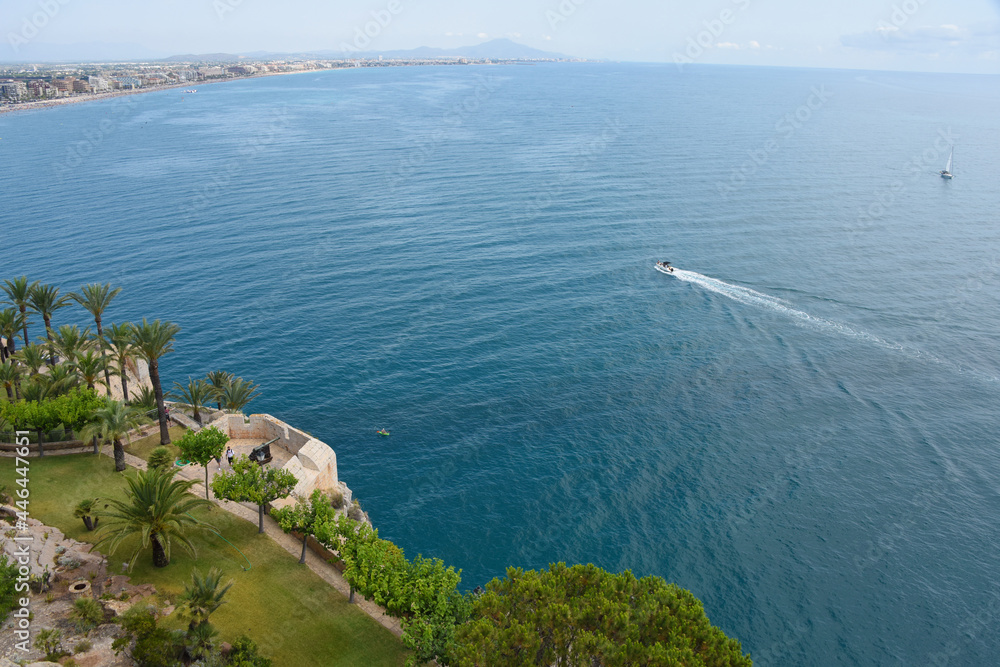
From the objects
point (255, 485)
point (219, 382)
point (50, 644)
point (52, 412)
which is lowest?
point (50, 644)

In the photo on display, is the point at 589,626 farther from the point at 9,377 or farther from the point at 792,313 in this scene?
the point at 792,313

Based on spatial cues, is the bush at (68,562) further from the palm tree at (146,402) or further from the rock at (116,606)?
the palm tree at (146,402)

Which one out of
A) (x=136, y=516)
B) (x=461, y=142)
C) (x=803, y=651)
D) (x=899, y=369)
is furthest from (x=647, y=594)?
(x=461, y=142)

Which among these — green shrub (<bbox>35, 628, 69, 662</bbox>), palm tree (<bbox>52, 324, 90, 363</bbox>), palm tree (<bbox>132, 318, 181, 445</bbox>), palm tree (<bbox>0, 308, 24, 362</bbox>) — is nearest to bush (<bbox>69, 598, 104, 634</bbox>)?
green shrub (<bbox>35, 628, 69, 662</bbox>)

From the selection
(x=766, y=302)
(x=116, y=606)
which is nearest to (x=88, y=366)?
(x=116, y=606)

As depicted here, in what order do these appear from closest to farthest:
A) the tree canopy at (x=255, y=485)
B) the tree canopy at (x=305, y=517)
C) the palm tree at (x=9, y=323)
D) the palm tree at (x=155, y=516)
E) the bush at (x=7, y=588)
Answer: the bush at (x=7, y=588)
the palm tree at (x=155, y=516)
the tree canopy at (x=305, y=517)
the tree canopy at (x=255, y=485)
the palm tree at (x=9, y=323)

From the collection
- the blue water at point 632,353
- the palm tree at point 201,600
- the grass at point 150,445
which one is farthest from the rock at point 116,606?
the blue water at point 632,353

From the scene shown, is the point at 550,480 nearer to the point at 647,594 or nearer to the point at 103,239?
the point at 647,594
